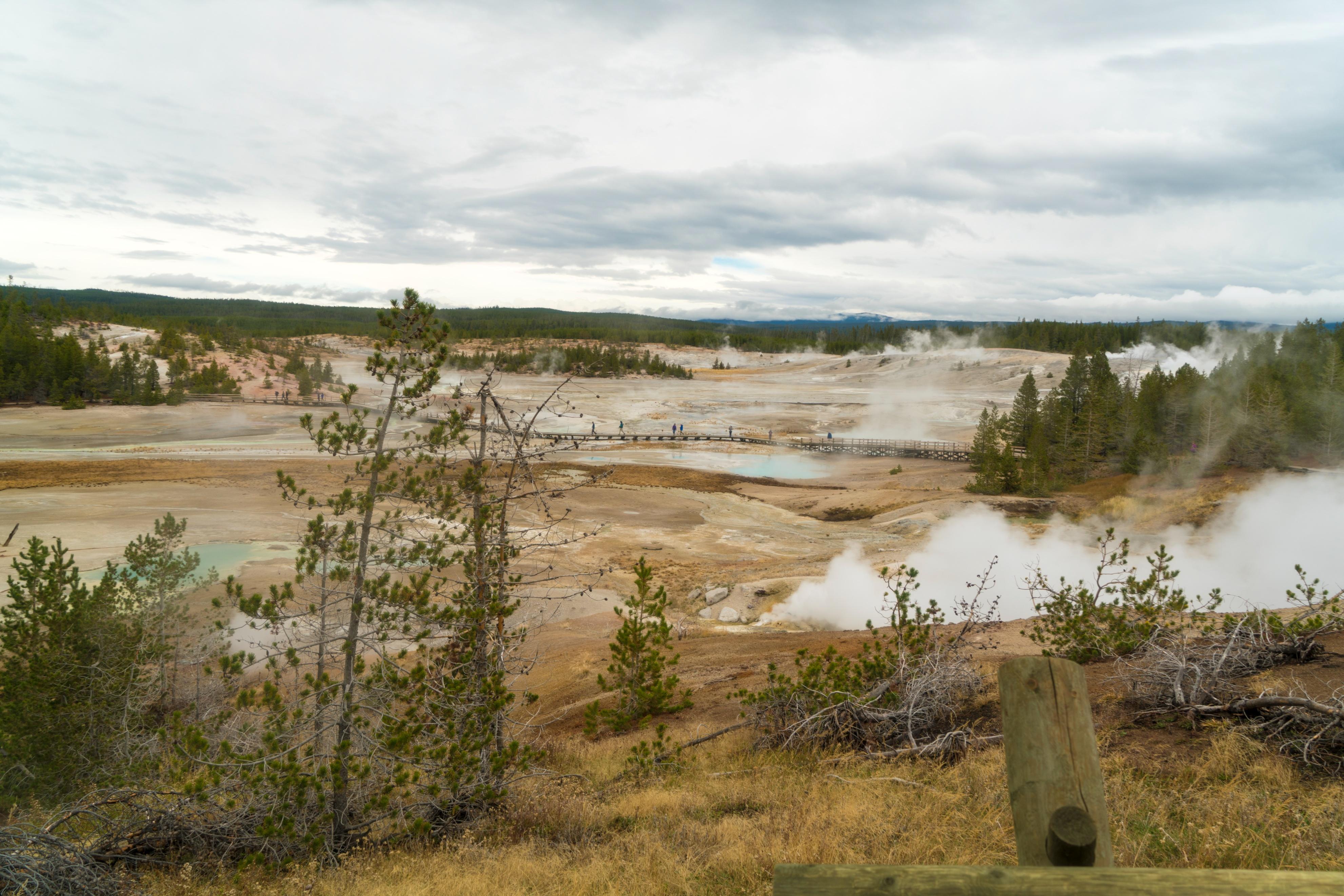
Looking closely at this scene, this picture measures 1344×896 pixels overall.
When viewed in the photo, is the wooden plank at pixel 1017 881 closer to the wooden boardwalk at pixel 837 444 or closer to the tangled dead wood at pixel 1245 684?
the tangled dead wood at pixel 1245 684

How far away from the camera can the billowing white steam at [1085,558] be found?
21.8m

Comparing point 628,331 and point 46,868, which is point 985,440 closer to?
point 46,868

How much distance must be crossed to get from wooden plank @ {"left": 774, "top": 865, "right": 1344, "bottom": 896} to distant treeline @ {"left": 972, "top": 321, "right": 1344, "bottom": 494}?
41.8m

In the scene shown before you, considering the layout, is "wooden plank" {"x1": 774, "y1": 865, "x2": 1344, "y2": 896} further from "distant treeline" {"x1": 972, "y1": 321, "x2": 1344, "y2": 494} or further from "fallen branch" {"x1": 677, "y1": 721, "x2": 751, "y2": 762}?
"distant treeline" {"x1": 972, "y1": 321, "x2": 1344, "y2": 494}

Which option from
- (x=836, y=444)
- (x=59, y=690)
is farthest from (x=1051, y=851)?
(x=836, y=444)

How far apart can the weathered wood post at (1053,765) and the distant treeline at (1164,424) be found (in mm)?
41230

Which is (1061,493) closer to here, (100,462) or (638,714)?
(638,714)

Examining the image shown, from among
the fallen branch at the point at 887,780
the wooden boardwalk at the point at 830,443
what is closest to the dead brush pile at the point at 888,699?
the fallen branch at the point at 887,780

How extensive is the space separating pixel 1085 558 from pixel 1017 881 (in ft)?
83.9

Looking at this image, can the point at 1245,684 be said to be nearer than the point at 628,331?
Yes

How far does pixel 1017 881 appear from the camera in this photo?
192 cm

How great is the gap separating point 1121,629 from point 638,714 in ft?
24.9

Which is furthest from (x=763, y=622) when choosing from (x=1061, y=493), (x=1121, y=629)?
(x=1061, y=493)

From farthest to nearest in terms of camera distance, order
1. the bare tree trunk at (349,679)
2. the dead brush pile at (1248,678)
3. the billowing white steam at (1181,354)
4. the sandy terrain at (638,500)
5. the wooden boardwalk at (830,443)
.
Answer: the billowing white steam at (1181,354) → the wooden boardwalk at (830,443) → the sandy terrain at (638,500) → the bare tree trunk at (349,679) → the dead brush pile at (1248,678)
